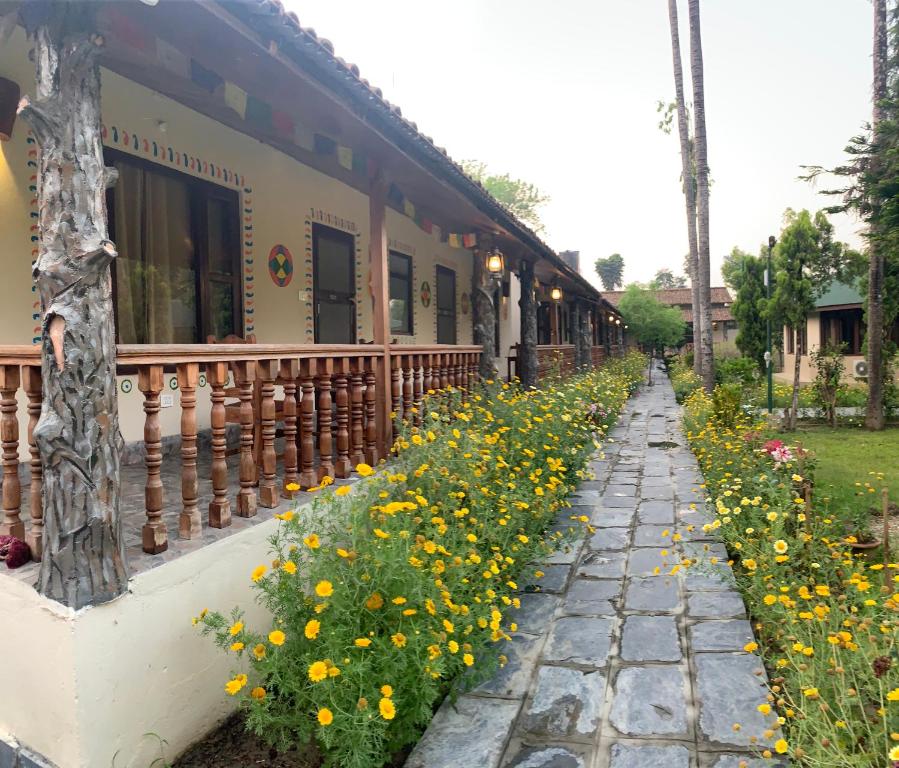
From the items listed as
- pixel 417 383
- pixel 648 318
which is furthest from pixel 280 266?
pixel 648 318

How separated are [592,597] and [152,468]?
261 centimetres

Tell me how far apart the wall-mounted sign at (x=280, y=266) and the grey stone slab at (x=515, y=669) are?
4.53 meters

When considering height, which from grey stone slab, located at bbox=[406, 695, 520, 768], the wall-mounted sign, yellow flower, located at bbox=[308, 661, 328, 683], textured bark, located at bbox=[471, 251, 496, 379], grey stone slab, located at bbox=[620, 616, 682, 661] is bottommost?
grey stone slab, located at bbox=[406, 695, 520, 768]

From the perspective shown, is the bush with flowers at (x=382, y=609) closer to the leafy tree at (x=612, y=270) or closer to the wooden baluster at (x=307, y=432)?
the wooden baluster at (x=307, y=432)

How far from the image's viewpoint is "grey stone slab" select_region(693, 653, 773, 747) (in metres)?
2.43

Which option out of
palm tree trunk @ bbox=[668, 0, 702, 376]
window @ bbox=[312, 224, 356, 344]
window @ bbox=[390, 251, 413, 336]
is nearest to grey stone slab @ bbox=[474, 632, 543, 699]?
window @ bbox=[312, 224, 356, 344]

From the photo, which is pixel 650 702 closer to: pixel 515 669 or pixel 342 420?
pixel 515 669

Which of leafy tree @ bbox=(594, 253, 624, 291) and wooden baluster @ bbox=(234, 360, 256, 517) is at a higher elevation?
leafy tree @ bbox=(594, 253, 624, 291)

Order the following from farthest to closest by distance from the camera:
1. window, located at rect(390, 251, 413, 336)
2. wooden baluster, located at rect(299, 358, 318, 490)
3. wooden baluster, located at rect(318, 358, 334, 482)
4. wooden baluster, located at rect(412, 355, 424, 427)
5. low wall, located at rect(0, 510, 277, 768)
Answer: window, located at rect(390, 251, 413, 336) → wooden baluster, located at rect(412, 355, 424, 427) → wooden baluster, located at rect(318, 358, 334, 482) → wooden baluster, located at rect(299, 358, 318, 490) → low wall, located at rect(0, 510, 277, 768)

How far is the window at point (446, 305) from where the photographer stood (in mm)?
10977

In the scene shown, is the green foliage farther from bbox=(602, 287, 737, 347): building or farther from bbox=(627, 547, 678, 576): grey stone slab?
bbox=(627, 547, 678, 576): grey stone slab

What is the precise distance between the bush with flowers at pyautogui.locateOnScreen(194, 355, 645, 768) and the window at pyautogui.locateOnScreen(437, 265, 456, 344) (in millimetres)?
7132

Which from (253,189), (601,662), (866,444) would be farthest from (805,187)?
(601,662)

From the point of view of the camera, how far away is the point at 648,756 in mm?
2348
